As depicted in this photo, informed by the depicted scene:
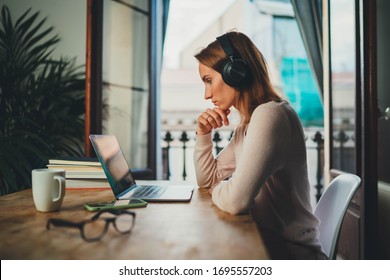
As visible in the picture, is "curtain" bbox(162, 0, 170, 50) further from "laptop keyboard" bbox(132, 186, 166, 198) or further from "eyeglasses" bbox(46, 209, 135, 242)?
"eyeglasses" bbox(46, 209, 135, 242)

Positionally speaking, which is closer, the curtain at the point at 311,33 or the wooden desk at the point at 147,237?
the wooden desk at the point at 147,237

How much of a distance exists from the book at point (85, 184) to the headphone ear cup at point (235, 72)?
575 mm

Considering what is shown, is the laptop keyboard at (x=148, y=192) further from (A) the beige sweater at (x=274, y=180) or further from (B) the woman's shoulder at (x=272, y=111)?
(B) the woman's shoulder at (x=272, y=111)

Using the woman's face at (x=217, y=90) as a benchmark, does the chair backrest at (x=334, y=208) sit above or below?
below

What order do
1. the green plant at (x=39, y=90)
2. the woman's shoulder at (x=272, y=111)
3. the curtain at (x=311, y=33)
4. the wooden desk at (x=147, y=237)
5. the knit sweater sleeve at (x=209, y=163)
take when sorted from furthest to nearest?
the curtain at (x=311, y=33) → the green plant at (x=39, y=90) → the knit sweater sleeve at (x=209, y=163) → the woman's shoulder at (x=272, y=111) → the wooden desk at (x=147, y=237)

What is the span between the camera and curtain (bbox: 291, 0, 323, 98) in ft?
9.14

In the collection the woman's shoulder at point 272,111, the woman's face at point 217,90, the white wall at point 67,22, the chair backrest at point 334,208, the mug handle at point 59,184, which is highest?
the white wall at point 67,22

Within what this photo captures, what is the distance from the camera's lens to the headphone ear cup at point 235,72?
3.55 ft

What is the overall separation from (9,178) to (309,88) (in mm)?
2729

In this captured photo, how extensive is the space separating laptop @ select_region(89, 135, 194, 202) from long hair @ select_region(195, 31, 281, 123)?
1.25ft

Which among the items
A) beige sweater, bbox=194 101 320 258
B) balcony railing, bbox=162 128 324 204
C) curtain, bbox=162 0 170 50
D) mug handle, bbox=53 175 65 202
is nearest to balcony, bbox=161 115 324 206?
balcony railing, bbox=162 128 324 204

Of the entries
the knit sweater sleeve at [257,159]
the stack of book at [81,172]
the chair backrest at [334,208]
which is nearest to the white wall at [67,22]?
the stack of book at [81,172]
